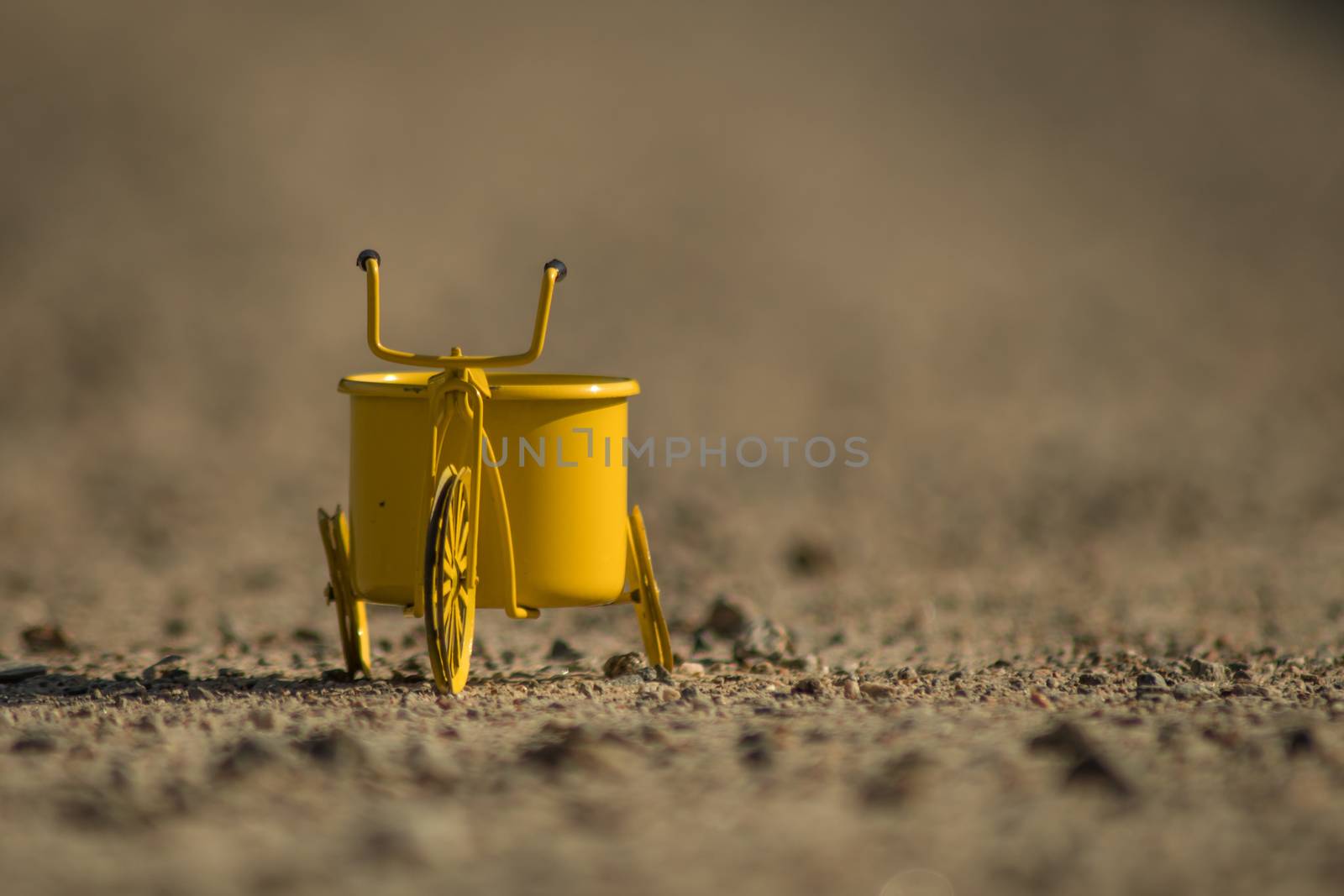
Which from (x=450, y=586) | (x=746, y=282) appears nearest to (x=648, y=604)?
(x=450, y=586)

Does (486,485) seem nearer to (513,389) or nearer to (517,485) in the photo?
(517,485)

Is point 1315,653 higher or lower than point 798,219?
lower

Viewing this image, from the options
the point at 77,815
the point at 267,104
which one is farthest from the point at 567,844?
the point at 267,104

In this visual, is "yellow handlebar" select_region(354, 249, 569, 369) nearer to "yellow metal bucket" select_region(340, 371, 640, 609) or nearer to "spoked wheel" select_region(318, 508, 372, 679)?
"yellow metal bucket" select_region(340, 371, 640, 609)

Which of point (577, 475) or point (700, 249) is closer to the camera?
point (577, 475)

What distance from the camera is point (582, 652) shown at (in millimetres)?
5852

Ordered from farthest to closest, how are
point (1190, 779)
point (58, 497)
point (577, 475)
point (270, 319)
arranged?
point (270, 319) → point (58, 497) → point (577, 475) → point (1190, 779)

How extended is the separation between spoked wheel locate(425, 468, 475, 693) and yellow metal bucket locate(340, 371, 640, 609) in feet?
0.38

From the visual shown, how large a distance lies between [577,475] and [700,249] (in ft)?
39.6

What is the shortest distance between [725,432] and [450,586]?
7.72m

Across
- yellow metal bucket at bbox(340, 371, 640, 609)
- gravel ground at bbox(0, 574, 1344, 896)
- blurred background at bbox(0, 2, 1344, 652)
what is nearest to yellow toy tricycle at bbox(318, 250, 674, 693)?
yellow metal bucket at bbox(340, 371, 640, 609)

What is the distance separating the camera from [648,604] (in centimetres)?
506

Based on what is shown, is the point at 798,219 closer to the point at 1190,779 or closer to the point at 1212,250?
the point at 1212,250

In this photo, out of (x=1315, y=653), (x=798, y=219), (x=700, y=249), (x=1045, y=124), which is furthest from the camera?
(x=1045, y=124)
